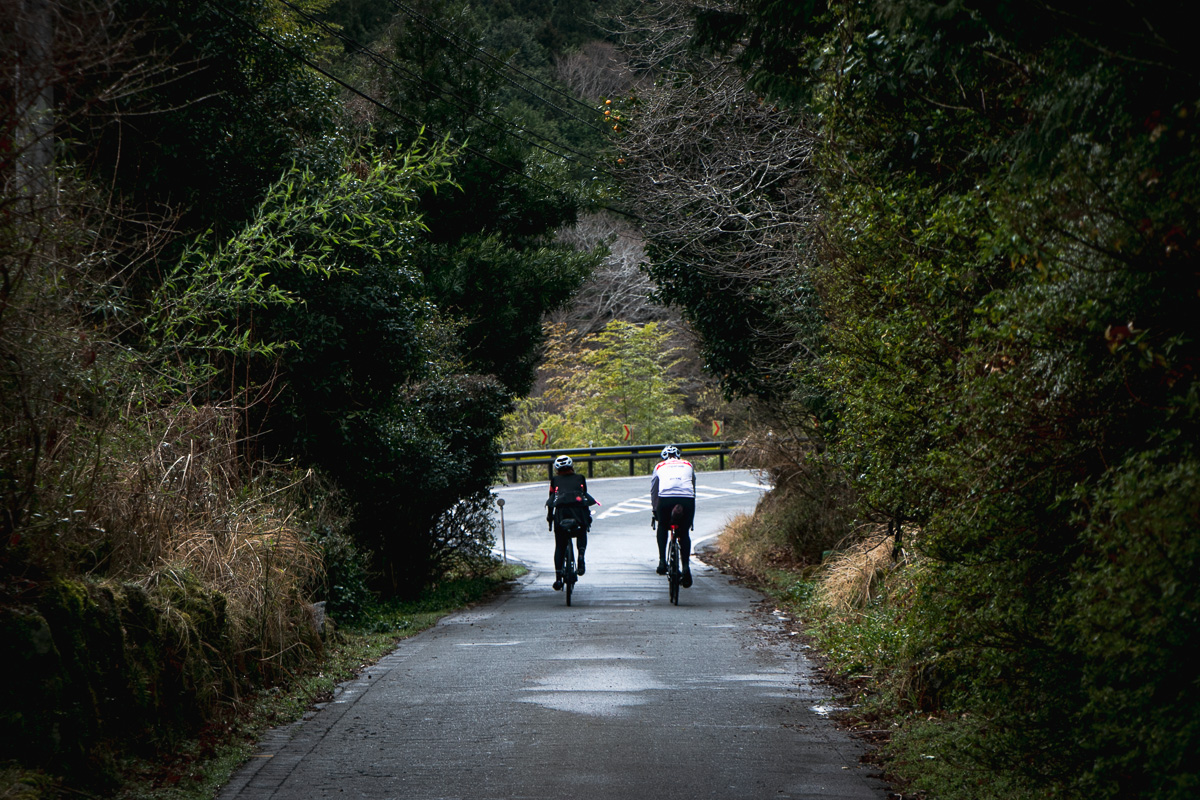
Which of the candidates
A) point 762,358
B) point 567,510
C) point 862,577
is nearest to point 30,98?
point 862,577

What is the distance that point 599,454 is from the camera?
35.3 metres

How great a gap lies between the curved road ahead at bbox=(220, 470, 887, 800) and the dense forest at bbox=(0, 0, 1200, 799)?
69 centimetres

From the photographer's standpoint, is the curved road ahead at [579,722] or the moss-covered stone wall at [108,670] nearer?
the moss-covered stone wall at [108,670]

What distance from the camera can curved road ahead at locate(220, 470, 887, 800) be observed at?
5.98 metres

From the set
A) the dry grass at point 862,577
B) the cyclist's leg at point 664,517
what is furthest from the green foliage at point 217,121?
the dry grass at point 862,577

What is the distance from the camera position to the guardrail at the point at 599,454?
3406 cm

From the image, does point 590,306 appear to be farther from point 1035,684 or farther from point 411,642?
point 1035,684

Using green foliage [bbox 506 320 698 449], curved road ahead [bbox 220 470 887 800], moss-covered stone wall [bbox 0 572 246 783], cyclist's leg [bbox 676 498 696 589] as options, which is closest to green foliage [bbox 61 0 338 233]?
curved road ahead [bbox 220 470 887 800]

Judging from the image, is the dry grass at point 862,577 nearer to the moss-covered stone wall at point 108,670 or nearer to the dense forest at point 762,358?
the dense forest at point 762,358

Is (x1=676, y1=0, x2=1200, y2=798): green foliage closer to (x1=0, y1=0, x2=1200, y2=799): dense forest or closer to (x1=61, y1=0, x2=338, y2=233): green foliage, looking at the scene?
(x1=0, y1=0, x2=1200, y2=799): dense forest

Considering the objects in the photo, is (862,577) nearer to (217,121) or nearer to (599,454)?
(217,121)

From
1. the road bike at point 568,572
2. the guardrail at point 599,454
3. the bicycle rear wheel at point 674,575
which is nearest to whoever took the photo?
Answer: the bicycle rear wheel at point 674,575

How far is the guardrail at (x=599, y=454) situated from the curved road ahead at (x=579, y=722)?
803 inches

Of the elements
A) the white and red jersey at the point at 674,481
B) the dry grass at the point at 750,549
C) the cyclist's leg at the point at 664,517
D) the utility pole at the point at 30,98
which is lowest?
the dry grass at the point at 750,549
